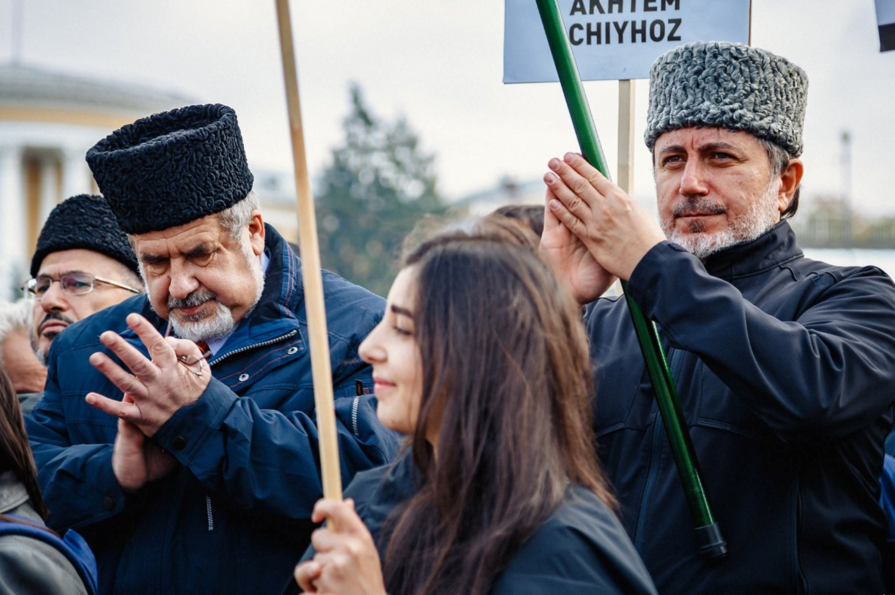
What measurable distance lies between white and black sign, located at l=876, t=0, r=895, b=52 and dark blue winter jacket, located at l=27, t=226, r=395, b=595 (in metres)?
1.64

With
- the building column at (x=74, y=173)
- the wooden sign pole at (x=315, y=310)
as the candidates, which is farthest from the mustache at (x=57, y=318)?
the building column at (x=74, y=173)

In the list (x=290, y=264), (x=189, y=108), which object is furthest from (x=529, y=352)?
(x=189, y=108)

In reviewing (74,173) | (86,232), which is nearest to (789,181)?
(86,232)

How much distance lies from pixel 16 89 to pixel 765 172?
40914mm

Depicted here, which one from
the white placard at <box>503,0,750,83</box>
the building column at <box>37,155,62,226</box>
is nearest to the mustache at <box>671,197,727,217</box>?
the white placard at <box>503,0,750,83</box>

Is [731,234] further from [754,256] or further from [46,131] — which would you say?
[46,131]

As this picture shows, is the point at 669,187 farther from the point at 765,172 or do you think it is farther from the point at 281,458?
the point at 281,458

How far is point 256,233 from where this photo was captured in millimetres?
3244

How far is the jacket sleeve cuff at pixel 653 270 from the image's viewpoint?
251cm

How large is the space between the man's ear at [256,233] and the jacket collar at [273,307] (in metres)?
0.05

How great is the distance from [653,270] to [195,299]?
1242mm

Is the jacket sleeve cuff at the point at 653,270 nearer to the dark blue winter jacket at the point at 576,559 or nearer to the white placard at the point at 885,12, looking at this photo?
the dark blue winter jacket at the point at 576,559

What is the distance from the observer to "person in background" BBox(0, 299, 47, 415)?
445 centimetres

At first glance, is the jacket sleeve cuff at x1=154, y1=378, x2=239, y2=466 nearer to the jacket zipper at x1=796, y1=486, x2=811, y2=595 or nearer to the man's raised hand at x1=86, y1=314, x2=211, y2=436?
the man's raised hand at x1=86, y1=314, x2=211, y2=436
